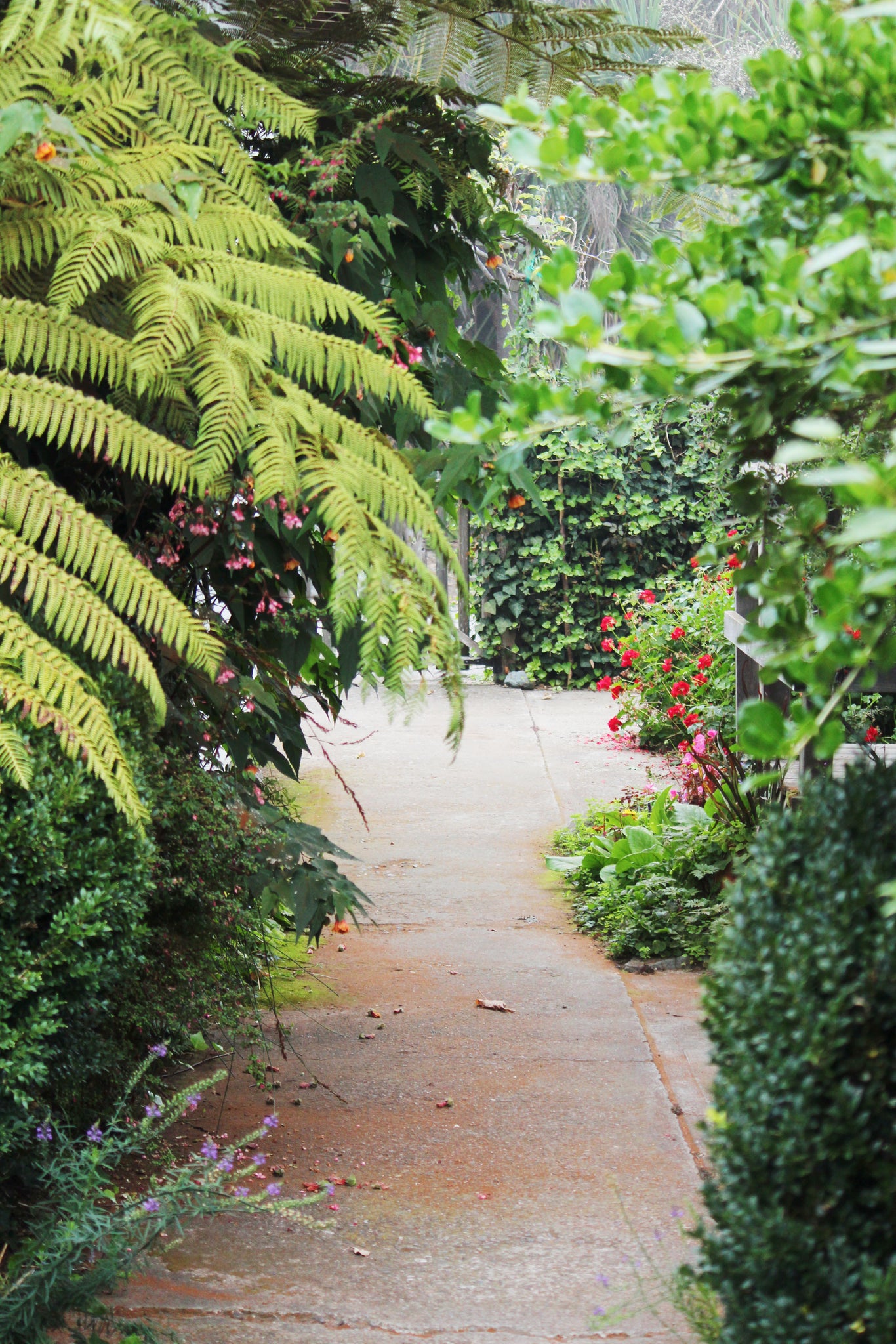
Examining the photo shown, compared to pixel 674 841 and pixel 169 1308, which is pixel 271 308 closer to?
pixel 169 1308

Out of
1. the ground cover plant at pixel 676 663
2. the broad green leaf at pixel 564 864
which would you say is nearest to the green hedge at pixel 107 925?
the broad green leaf at pixel 564 864

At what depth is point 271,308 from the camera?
2.14 metres

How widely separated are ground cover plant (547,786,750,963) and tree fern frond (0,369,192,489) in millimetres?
2696

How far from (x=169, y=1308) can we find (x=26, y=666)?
1267 mm

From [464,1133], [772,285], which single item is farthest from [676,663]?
[772,285]

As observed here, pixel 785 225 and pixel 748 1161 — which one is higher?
pixel 785 225

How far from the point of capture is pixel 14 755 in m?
1.78

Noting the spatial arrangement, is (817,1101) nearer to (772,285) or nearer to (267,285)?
(772,285)

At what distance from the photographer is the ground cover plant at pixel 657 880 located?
433 centimetres

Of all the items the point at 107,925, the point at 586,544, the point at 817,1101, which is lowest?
the point at 107,925

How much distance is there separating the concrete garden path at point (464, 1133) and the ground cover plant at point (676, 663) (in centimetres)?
150

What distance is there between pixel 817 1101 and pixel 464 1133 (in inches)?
71.1

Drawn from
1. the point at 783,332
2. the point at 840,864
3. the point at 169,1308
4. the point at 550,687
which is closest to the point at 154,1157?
the point at 169,1308

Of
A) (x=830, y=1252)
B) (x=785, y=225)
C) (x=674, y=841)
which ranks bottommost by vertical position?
(x=674, y=841)
